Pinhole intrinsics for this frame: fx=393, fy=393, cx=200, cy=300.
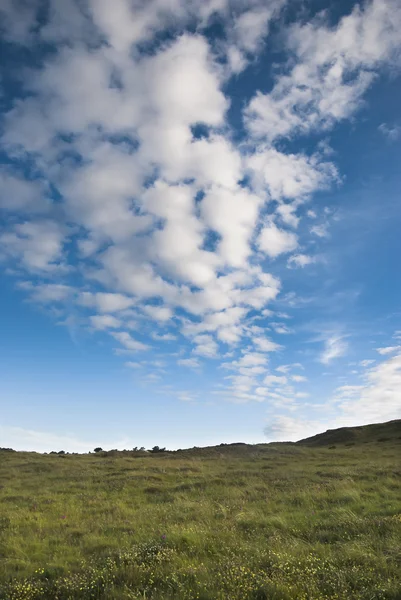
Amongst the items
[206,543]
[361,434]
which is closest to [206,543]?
[206,543]

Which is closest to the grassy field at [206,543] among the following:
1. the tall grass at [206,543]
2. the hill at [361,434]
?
the tall grass at [206,543]

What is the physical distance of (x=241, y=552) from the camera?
9047 mm

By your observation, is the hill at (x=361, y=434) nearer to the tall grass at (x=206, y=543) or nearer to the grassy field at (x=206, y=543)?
the grassy field at (x=206, y=543)

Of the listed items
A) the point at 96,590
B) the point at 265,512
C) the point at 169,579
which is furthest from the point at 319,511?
the point at 96,590

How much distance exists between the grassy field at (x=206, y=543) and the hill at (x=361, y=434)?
43.9m

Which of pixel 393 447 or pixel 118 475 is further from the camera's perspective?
pixel 393 447

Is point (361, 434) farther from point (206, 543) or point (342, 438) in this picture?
point (206, 543)

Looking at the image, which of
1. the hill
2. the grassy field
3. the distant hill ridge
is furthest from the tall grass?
the hill

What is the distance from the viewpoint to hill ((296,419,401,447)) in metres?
60.3

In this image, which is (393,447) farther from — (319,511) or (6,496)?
(6,496)

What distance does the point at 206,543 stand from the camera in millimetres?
9852

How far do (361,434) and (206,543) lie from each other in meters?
65.5

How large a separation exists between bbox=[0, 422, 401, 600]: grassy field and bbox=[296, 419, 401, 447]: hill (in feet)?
144

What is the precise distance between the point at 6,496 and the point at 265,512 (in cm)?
1378
